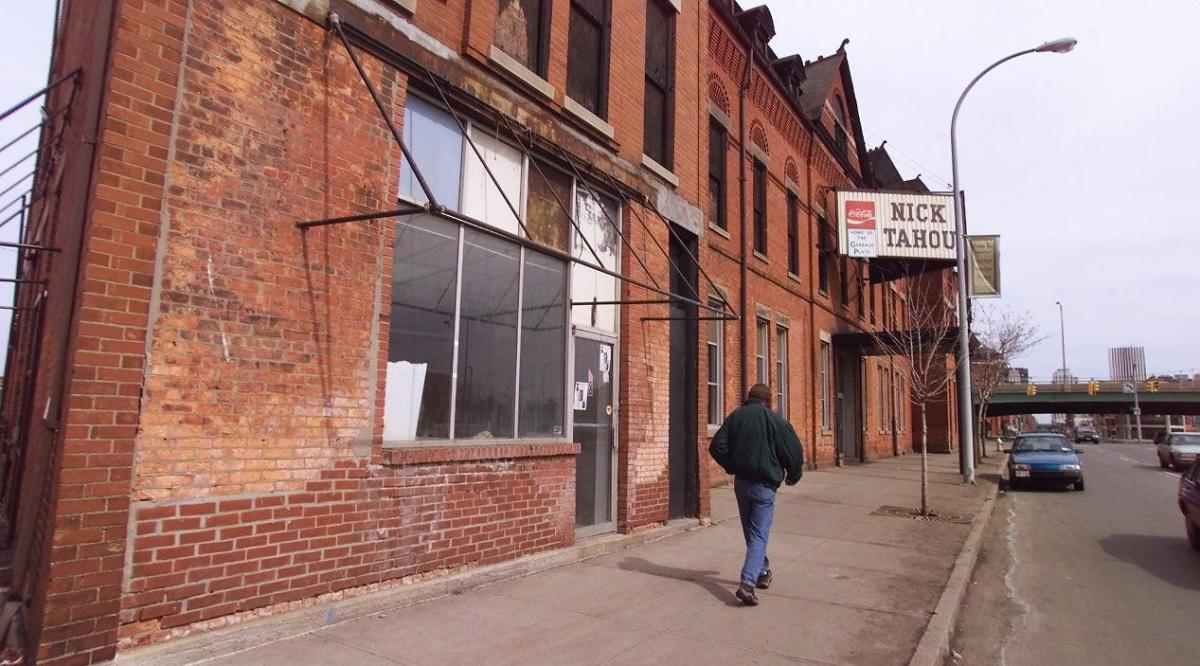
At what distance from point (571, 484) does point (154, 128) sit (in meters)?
4.75

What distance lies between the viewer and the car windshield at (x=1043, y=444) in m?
17.6

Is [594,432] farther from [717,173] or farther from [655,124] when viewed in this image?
[717,173]

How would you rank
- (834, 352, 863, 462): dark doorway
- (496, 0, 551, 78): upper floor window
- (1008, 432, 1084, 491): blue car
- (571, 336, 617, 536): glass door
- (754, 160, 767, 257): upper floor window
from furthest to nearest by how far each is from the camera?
(834, 352, 863, 462): dark doorway → (754, 160, 767, 257): upper floor window → (1008, 432, 1084, 491): blue car → (571, 336, 617, 536): glass door → (496, 0, 551, 78): upper floor window

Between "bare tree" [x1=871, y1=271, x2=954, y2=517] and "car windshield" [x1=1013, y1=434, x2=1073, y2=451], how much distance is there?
7.41ft

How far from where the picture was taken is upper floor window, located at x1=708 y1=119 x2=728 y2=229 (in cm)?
1409

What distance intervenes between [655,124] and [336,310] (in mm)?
6009

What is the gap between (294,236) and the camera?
16.0ft

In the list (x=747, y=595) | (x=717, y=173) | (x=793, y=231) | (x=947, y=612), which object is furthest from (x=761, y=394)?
(x=793, y=231)

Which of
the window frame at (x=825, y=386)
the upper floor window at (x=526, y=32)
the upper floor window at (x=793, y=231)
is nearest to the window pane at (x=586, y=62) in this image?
the upper floor window at (x=526, y=32)

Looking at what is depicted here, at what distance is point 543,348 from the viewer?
7328mm

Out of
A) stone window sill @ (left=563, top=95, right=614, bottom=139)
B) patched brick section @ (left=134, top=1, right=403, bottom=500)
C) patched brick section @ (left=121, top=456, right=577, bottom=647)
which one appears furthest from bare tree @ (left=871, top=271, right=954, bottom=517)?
patched brick section @ (left=134, top=1, right=403, bottom=500)

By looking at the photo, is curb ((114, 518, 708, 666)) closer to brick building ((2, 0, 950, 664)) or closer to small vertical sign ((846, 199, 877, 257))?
brick building ((2, 0, 950, 664))

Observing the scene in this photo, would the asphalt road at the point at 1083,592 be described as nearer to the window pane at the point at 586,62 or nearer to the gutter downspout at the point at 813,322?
the gutter downspout at the point at 813,322

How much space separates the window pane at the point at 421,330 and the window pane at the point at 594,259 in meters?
1.97
